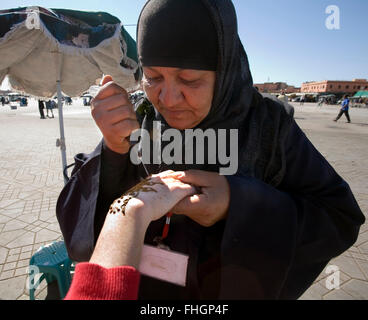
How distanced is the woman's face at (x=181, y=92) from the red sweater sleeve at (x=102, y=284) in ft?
2.40

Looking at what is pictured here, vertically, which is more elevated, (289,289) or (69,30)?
(69,30)

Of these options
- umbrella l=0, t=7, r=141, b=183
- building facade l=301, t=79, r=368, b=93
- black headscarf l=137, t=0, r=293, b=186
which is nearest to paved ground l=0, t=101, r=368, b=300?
umbrella l=0, t=7, r=141, b=183

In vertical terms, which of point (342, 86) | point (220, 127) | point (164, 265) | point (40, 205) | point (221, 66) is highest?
point (342, 86)

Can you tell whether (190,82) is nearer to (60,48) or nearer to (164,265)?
(164,265)

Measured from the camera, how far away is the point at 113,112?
102cm

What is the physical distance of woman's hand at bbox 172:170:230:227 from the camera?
2.75 feet

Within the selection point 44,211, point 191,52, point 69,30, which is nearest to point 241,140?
point 191,52

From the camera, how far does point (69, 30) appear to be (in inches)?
99.7

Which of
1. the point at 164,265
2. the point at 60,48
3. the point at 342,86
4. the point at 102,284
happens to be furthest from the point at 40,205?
the point at 342,86

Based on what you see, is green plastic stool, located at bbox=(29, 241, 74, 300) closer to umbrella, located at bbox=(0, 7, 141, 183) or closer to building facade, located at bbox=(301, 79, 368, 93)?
umbrella, located at bbox=(0, 7, 141, 183)

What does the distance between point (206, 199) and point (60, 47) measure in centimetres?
257

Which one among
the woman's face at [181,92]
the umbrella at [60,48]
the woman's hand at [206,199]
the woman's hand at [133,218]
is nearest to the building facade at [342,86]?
the umbrella at [60,48]
